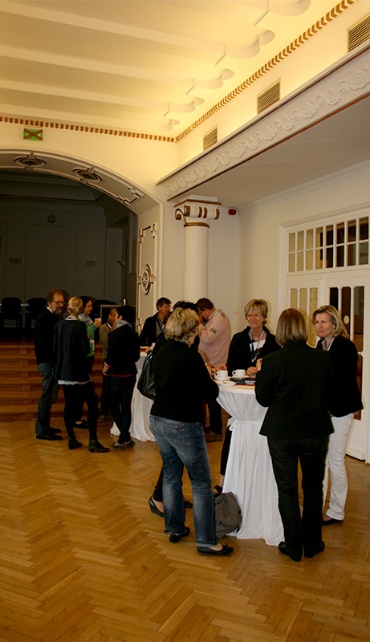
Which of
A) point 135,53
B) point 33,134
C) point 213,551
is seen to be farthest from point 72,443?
point 33,134

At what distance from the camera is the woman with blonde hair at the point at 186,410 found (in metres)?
3.12

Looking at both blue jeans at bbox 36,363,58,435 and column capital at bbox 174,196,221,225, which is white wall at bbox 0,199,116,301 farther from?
blue jeans at bbox 36,363,58,435

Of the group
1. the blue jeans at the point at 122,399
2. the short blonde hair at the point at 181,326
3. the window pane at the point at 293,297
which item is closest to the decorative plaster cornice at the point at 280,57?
the window pane at the point at 293,297

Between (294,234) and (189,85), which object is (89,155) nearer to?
(189,85)

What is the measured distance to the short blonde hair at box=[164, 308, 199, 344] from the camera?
125 inches

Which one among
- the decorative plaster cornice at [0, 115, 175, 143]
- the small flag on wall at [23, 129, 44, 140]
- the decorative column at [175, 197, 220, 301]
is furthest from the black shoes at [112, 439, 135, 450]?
the decorative plaster cornice at [0, 115, 175, 143]

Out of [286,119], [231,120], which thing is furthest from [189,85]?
[286,119]

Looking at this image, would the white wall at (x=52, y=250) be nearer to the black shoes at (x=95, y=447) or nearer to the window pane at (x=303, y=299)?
the window pane at (x=303, y=299)

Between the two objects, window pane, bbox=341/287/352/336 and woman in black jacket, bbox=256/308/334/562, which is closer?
woman in black jacket, bbox=256/308/334/562

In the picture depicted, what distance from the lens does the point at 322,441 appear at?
3.09 m

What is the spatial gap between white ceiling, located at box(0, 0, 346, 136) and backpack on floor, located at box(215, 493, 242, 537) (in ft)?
11.9

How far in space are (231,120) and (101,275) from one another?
9.35m

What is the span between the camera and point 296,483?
315 centimetres

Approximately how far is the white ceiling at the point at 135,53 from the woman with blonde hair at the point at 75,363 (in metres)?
2.52
